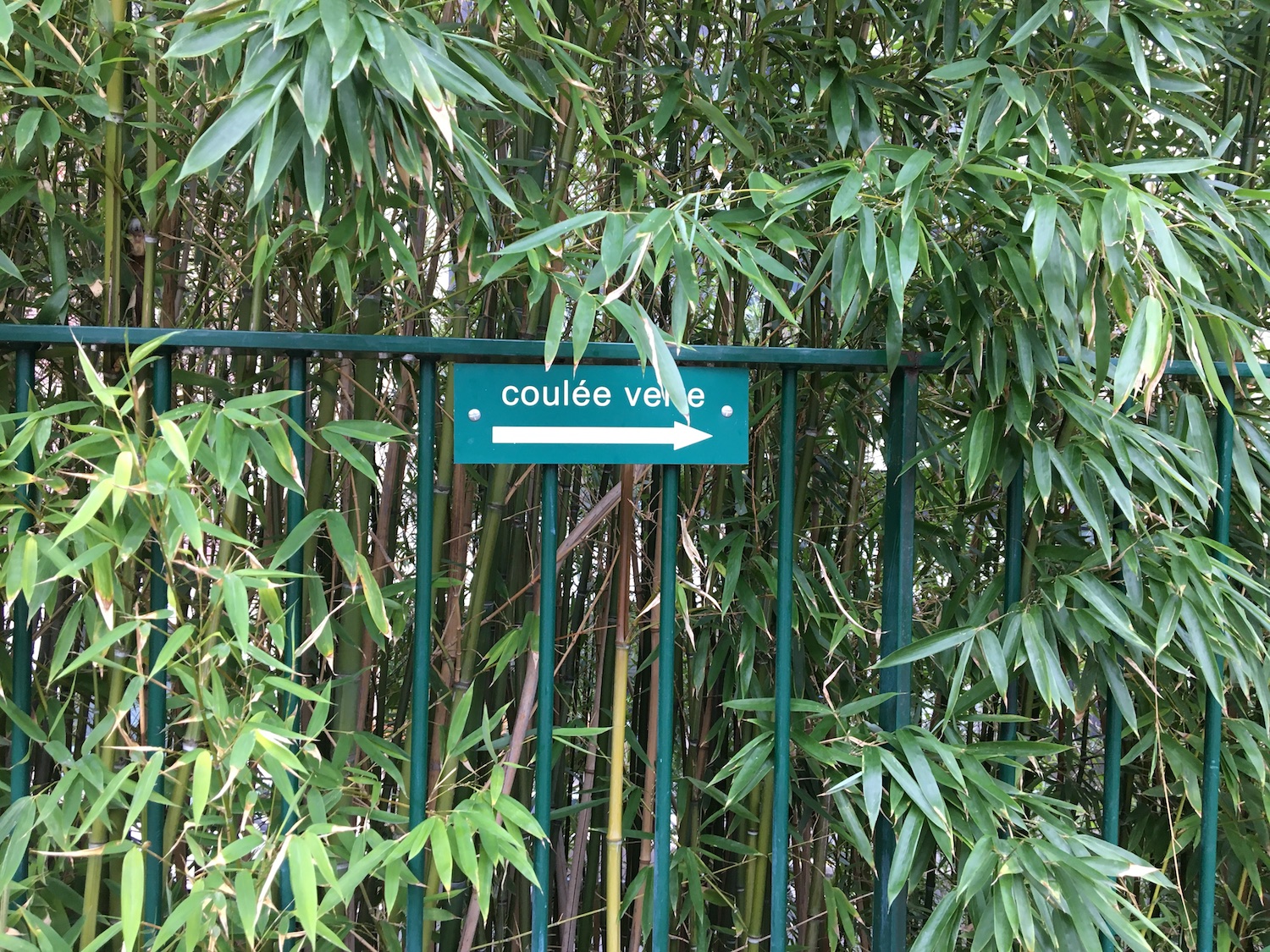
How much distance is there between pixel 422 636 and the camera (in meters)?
1.23

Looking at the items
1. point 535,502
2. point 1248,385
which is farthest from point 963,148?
point 535,502

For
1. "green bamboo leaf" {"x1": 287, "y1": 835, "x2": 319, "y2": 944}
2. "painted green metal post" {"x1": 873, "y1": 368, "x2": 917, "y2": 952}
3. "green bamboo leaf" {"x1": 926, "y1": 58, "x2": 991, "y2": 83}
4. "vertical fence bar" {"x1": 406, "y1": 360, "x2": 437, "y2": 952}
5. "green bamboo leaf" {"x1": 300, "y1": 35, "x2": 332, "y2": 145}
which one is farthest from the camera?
"painted green metal post" {"x1": 873, "y1": 368, "x2": 917, "y2": 952}

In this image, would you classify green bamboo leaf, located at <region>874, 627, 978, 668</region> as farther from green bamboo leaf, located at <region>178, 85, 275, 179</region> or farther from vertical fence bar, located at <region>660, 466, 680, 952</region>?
green bamboo leaf, located at <region>178, 85, 275, 179</region>

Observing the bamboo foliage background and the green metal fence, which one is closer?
the bamboo foliage background

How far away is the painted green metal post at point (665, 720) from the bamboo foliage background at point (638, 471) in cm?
4

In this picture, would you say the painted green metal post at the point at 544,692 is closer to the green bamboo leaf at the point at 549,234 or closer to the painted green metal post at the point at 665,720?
the painted green metal post at the point at 665,720

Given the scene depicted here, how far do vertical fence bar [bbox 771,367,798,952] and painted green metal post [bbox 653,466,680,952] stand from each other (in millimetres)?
136

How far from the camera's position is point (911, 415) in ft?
4.40

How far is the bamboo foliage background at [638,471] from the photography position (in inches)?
40.6

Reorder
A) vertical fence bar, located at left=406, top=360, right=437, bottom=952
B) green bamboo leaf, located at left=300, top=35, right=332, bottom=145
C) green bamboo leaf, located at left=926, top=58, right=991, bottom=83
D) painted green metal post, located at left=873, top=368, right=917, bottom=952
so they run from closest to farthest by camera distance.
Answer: green bamboo leaf, located at left=300, top=35, right=332, bottom=145
green bamboo leaf, located at left=926, top=58, right=991, bottom=83
vertical fence bar, located at left=406, top=360, right=437, bottom=952
painted green metal post, located at left=873, top=368, right=917, bottom=952

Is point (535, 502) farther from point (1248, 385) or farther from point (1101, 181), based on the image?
point (1248, 385)

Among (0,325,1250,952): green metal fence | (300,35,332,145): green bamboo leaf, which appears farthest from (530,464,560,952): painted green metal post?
(300,35,332,145): green bamboo leaf

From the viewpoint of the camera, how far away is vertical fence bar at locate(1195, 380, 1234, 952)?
54.2 inches

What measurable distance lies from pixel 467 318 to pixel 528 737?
1.96 feet
